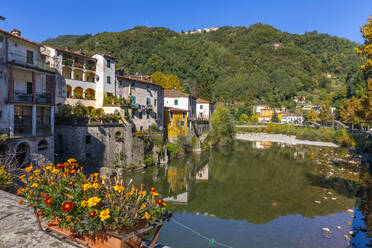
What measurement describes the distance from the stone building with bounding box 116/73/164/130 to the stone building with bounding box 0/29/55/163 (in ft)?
40.3

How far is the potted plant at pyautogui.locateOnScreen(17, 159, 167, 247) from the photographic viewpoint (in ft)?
18.2

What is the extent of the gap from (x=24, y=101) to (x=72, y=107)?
325 inches

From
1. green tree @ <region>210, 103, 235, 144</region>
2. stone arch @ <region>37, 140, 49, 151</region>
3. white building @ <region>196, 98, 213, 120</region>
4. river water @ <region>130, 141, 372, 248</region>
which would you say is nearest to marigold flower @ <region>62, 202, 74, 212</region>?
river water @ <region>130, 141, 372, 248</region>

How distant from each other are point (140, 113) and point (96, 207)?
104ft

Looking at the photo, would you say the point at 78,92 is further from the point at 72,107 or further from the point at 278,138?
the point at 278,138

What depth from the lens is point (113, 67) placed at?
1344 inches

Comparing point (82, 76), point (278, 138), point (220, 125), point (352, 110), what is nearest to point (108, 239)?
point (82, 76)

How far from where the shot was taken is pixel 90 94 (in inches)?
1283

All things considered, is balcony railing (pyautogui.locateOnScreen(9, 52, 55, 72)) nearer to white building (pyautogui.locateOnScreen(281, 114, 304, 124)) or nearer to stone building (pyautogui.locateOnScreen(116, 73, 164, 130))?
stone building (pyautogui.locateOnScreen(116, 73, 164, 130))

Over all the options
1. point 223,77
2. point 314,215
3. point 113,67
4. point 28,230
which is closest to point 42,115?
point 113,67

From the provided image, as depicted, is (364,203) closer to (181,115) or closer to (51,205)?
(51,205)

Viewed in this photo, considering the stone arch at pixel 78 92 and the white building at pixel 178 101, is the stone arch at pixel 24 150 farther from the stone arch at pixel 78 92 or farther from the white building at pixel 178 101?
the white building at pixel 178 101

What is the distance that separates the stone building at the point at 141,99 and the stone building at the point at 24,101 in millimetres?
12278

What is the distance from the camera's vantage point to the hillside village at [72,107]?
1906cm
